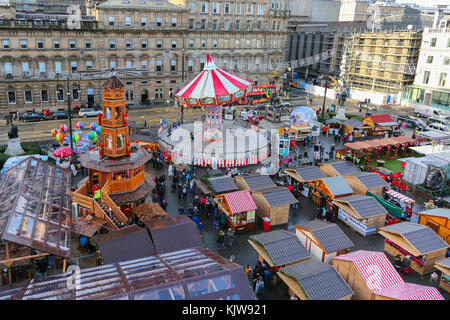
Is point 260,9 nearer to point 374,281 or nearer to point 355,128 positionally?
point 355,128

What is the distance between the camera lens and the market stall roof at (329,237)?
61.3 ft

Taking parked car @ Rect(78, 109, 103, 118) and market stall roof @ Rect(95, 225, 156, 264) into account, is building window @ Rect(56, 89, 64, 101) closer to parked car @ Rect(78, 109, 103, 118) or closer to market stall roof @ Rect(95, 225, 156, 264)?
parked car @ Rect(78, 109, 103, 118)

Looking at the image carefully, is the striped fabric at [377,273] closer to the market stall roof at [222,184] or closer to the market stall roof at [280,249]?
the market stall roof at [280,249]

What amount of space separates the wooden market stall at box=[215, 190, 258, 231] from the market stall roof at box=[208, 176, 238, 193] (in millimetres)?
1470

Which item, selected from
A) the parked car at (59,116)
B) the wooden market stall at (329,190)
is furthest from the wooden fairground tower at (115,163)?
the parked car at (59,116)

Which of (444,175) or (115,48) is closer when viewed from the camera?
(444,175)

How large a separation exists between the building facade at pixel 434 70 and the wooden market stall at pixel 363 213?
3956 cm
